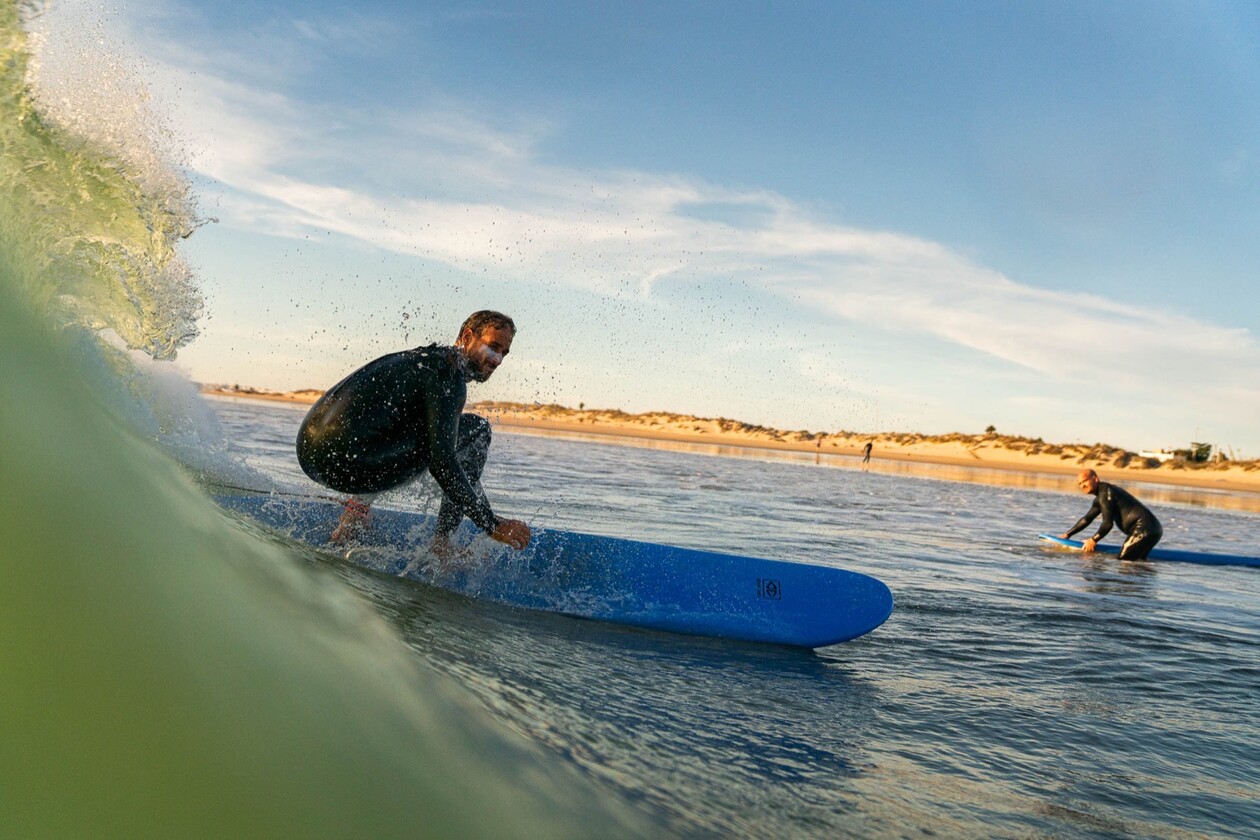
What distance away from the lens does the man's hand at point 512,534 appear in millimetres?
4180

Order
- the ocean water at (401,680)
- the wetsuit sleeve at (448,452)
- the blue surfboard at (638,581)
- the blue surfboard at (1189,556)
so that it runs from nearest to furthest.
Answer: the ocean water at (401,680), the wetsuit sleeve at (448,452), the blue surfboard at (638,581), the blue surfboard at (1189,556)

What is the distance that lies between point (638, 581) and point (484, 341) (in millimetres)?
1701

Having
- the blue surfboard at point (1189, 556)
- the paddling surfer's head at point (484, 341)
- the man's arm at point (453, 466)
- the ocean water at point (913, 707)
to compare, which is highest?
the paddling surfer's head at point (484, 341)

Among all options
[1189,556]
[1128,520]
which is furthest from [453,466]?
[1189,556]

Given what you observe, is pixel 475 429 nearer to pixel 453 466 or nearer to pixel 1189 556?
pixel 453 466

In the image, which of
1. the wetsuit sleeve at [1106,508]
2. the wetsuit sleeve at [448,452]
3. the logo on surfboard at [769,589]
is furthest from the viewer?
the wetsuit sleeve at [1106,508]

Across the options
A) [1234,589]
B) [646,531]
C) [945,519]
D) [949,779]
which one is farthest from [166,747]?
[945,519]

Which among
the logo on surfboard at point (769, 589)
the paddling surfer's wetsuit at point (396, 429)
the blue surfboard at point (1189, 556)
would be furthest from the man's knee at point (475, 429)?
the blue surfboard at point (1189, 556)

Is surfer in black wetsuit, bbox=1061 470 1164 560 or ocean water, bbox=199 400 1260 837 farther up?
surfer in black wetsuit, bbox=1061 470 1164 560

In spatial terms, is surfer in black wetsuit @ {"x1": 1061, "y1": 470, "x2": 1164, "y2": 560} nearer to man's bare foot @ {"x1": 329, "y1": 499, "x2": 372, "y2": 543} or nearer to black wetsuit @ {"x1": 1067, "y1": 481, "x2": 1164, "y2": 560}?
black wetsuit @ {"x1": 1067, "y1": 481, "x2": 1164, "y2": 560}

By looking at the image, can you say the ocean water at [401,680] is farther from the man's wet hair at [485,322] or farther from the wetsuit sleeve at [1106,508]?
the wetsuit sleeve at [1106,508]

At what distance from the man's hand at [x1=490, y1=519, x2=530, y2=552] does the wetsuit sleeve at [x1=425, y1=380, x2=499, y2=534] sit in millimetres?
106

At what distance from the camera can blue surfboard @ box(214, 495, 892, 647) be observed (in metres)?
4.71

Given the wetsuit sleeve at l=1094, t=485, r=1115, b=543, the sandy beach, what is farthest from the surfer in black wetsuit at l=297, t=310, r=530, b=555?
the sandy beach
